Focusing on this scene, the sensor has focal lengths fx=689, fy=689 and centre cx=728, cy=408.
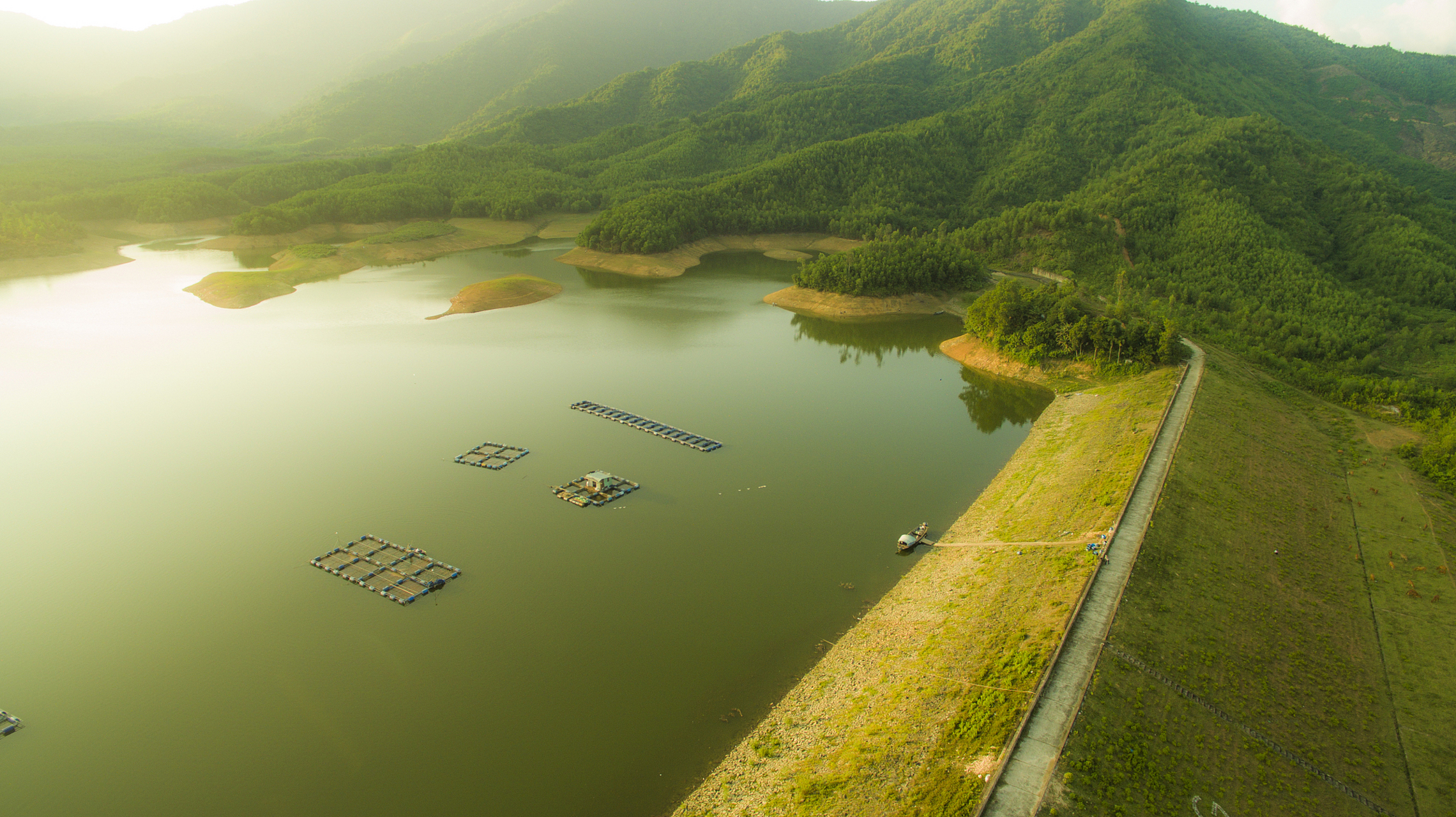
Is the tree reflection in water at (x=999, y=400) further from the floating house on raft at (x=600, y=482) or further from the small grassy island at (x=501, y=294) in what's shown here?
the small grassy island at (x=501, y=294)

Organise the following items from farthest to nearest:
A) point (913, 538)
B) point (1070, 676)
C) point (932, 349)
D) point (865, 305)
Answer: point (865, 305)
point (932, 349)
point (913, 538)
point (1070, 676)

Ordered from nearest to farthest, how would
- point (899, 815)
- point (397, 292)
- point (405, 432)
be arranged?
point (899, 815), point (405, 432), point (397, 292)

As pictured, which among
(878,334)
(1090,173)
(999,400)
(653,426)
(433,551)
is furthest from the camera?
(1090,173)

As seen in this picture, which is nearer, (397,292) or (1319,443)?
(1319,443)

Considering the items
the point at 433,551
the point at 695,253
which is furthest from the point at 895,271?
the point at 433,551

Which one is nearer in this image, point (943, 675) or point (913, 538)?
point (943, 675)

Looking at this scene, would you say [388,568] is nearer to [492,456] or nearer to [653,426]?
[492,456]

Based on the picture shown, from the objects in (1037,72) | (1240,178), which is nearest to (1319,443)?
(1240,178)

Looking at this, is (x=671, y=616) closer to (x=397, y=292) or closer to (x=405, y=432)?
(x=405, y=432)
